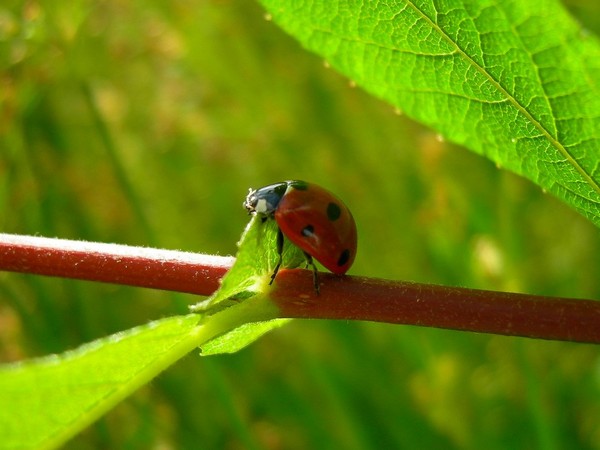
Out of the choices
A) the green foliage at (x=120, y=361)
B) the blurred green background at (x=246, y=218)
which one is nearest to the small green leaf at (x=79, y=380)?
the green foliage at (x=120, y=361)

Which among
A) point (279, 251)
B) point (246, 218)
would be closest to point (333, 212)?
point (279, 251)

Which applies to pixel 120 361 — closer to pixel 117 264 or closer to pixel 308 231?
pixel 117 264

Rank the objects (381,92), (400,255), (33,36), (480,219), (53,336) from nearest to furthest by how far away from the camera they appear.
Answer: (381,92) → (33,36) → (53,336) → (480,219) → (400,255)

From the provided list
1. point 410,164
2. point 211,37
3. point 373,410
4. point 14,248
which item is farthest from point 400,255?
point 14,248

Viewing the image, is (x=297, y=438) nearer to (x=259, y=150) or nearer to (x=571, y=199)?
(x=259, y=150)

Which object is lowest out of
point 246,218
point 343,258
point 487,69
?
point 246,218

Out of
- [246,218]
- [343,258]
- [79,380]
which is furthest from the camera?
[246,218]
